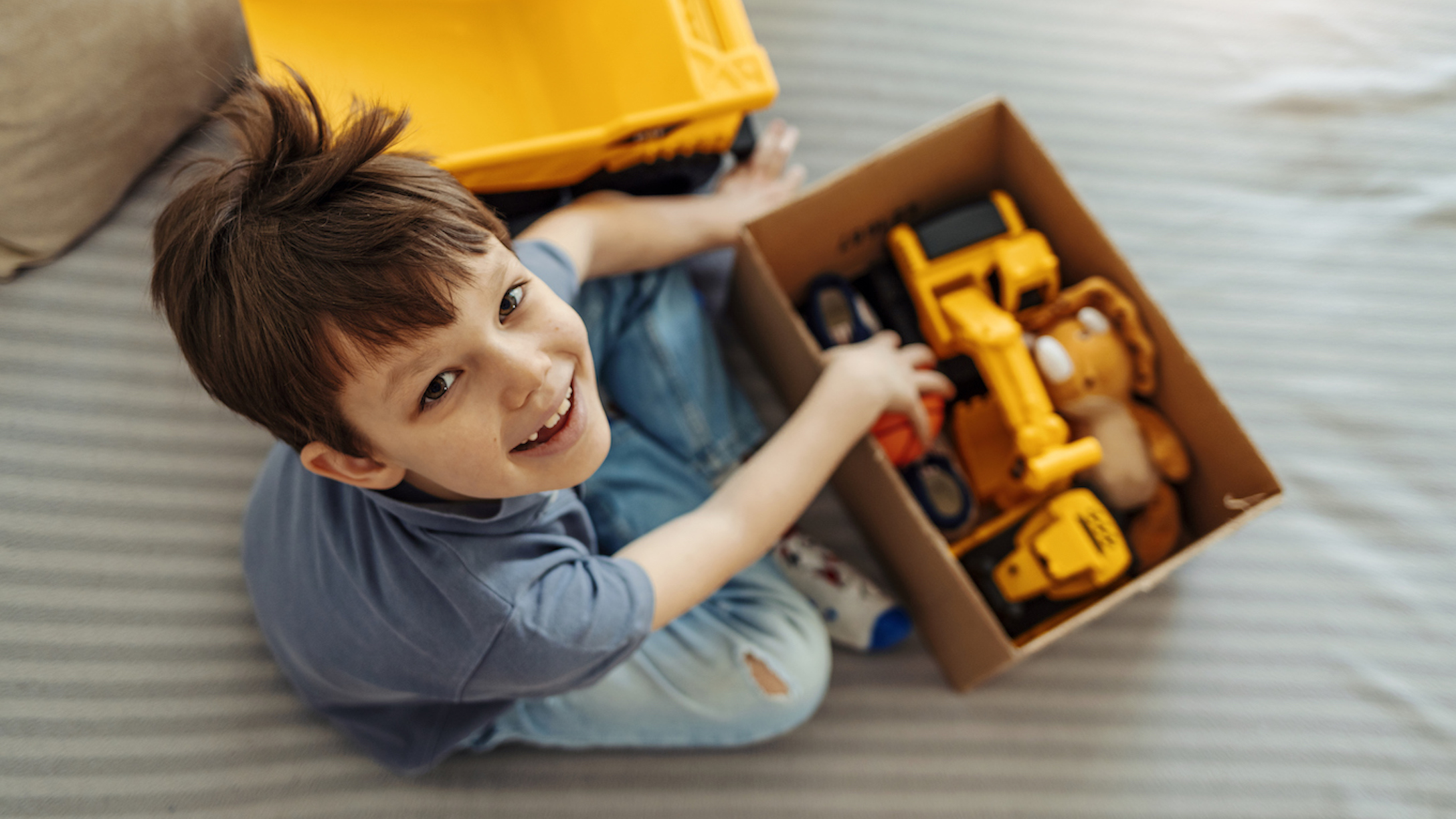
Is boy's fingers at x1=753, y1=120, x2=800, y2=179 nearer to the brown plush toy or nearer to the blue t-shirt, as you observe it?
the brown plush toy

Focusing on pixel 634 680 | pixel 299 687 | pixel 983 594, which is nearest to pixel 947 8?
pixel 983 594

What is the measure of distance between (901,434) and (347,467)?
0.48 m

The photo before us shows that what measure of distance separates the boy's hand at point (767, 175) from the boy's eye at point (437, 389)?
17.7 inches

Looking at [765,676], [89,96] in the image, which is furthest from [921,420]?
[89,96]

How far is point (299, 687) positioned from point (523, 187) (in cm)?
47

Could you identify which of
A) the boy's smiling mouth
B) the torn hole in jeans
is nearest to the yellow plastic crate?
the boy's smiling mouth

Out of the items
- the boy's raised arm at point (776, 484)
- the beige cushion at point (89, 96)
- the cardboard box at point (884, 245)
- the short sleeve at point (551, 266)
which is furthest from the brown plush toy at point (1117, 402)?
the beige cushion at point (89, 96)

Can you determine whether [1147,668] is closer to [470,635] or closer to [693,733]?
[693,733]

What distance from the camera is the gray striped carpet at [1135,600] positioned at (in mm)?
727

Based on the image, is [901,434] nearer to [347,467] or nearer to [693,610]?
[693,610]

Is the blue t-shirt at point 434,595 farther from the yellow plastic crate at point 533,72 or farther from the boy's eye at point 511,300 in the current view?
the yellow plastic crate at point 533,72

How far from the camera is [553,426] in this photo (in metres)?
0.59

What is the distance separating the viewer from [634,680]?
0.75 m

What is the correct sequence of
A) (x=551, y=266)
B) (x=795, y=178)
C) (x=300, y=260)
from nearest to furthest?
(x=300, y=260), (x=551, y=266), (x=795, y=178)
